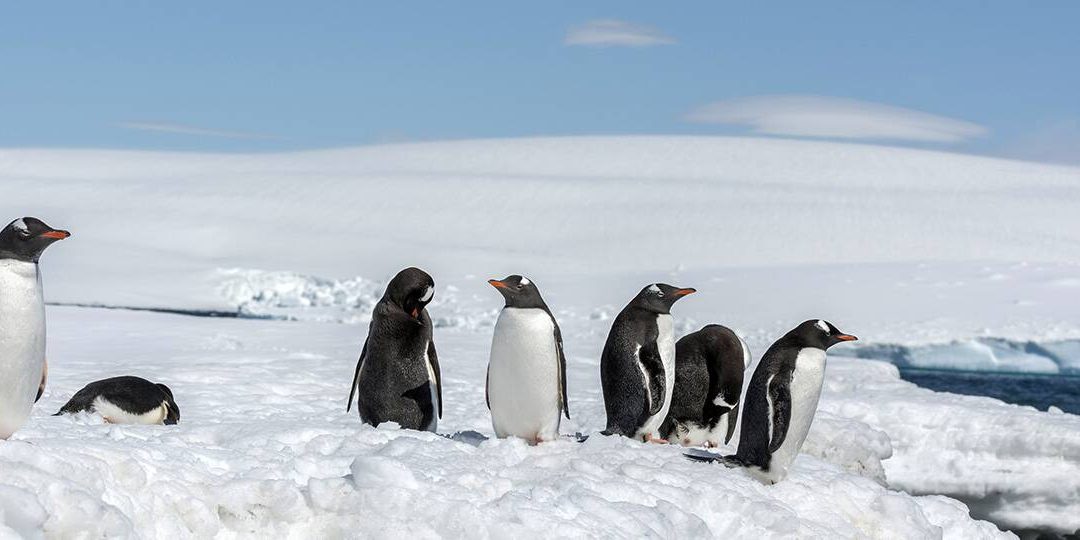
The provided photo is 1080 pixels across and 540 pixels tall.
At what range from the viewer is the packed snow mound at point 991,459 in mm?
8555

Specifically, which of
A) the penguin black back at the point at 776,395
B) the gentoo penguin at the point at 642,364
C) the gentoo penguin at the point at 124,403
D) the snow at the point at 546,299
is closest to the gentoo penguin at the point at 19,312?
the snow at the point at 546,299

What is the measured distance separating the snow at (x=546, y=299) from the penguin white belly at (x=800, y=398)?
4.7 inches

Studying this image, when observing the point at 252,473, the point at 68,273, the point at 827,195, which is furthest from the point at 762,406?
the point at 827,195

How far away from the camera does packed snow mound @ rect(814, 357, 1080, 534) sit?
8.55 metres

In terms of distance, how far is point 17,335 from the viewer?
3.62 m

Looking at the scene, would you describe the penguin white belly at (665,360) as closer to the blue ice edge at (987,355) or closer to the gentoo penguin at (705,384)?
the gentoo penguin at (705,384)

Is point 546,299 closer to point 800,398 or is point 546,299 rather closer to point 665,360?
point 665,360

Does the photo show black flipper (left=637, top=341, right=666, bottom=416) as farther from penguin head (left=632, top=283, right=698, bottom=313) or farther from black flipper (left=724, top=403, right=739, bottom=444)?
black flipper (left=724, top=403, right=739, bottom=444)

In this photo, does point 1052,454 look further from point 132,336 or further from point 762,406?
point 132,336

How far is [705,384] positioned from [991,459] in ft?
12.6

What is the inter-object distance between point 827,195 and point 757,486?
34.7m

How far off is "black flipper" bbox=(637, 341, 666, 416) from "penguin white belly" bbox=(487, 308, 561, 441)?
0.45m

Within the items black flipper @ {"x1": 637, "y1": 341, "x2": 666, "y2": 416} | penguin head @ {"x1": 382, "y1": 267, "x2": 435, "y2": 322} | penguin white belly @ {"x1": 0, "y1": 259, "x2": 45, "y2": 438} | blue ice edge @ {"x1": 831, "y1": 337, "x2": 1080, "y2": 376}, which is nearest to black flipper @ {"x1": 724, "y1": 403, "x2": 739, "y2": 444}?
black flipper @ {"x1": 637, "y1": 341, "x2": 666, "y2": 416}

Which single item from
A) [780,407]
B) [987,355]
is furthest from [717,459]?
[987,355]
